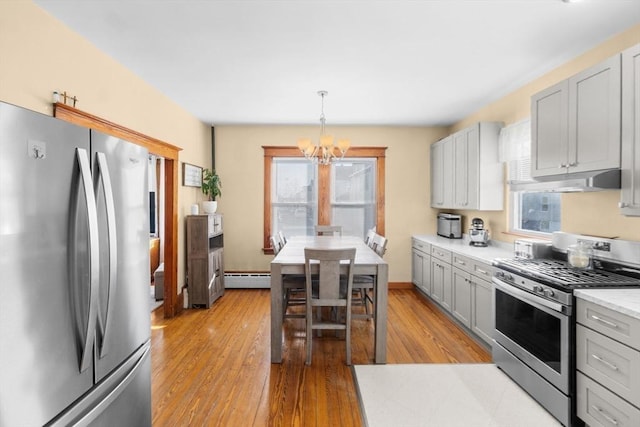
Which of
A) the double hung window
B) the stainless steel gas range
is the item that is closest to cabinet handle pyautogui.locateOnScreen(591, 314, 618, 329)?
the stainless steel gas range

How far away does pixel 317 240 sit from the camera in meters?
4.71

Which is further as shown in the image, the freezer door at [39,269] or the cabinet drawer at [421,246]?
the cabinet drawer at [421,246]

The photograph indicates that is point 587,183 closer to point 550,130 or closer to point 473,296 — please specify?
point 550,130

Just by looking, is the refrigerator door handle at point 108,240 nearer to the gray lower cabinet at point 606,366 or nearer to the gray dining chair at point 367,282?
the gray dining chair at point 367,282

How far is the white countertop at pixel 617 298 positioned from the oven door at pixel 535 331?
18 centimetres

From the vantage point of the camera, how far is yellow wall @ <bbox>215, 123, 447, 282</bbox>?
5.66 meters

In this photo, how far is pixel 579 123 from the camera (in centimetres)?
248

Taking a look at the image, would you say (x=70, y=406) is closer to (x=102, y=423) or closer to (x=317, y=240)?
(x=102, y=423)

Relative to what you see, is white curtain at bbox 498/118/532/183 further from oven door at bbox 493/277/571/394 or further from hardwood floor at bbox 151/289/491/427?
hardwood floor at bbox 151/289/491/427

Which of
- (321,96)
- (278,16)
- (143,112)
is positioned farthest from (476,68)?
(143,112)

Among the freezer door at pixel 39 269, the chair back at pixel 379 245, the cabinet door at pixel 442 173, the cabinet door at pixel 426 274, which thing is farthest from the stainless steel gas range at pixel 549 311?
the freezer door at pixel 39 269

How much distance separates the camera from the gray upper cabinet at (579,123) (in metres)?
2.22

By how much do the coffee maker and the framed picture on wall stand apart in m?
3.81

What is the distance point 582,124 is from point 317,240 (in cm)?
312
